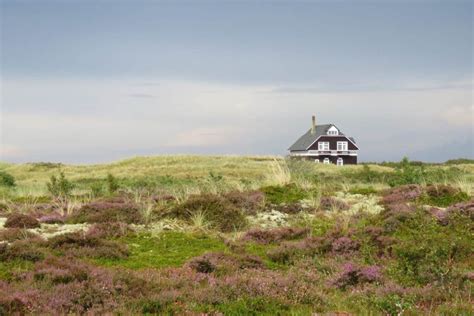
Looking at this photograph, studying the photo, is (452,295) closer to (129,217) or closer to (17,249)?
(17,249)

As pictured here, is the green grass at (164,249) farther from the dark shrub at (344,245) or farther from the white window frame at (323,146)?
the white window frame at (323,146)

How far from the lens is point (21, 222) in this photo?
1712 centimetres

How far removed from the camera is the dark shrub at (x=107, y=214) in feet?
59.1

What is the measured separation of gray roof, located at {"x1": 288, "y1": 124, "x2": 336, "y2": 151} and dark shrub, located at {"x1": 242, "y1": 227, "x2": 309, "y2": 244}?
80869 mm

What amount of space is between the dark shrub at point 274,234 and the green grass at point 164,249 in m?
0.92

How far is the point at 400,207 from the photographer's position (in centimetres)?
1792

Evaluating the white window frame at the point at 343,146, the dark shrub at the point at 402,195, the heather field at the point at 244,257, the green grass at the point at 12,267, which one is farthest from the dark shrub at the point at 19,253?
the white window frame at the point at 343,146

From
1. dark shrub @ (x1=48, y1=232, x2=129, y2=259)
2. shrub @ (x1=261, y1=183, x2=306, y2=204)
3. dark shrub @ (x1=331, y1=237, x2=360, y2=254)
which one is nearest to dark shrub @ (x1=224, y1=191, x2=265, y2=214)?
shrub @ (x1=261, y1=183, x2=306, y2=204)

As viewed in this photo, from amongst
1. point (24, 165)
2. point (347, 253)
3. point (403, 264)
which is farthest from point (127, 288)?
point (24, 165)

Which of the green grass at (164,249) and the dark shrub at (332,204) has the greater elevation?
the dark shrub at (332,204)

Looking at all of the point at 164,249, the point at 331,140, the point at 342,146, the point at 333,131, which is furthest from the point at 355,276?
the point at 342,146

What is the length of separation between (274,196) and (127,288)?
45.7 feet

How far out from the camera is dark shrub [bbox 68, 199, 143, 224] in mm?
18000

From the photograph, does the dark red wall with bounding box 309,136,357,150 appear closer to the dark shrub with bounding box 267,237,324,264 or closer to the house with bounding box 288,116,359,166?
the house with bounding box 288,116,359,166
